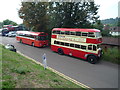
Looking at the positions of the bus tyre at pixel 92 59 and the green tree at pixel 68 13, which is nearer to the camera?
the bus tyre at pixel 92 59

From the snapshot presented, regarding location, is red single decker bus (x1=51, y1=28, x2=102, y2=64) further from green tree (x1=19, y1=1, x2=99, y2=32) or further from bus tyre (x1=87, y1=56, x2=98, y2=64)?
green tree (x1=19, y1=1, x2=99, y2=32)

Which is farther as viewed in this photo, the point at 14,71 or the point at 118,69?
the point at 118,69

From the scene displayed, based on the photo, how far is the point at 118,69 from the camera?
10.4 meters

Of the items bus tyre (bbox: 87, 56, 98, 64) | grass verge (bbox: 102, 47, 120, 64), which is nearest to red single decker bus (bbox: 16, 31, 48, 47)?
bus tyre (bbox: 87, 56, 98, 64)

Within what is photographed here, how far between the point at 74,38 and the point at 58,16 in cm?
555

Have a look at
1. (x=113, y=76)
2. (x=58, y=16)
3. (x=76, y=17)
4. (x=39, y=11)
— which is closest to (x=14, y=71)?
(x=113, y=76)

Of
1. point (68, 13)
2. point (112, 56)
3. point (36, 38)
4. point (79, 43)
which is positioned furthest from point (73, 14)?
point (112, 56)

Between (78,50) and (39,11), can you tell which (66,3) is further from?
(78,50)

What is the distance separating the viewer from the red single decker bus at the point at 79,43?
11.3 metres

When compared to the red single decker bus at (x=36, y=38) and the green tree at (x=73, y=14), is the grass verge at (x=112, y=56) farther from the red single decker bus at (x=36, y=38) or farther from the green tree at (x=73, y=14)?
the red single decker bus at (x=36, y=38)

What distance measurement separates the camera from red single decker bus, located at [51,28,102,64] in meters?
11.3

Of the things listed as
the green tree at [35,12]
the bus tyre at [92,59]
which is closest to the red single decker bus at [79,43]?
the bus tyre at [92,59]

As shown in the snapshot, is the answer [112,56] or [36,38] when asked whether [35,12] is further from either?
[112,56]

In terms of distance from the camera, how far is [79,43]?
12.5 meters
